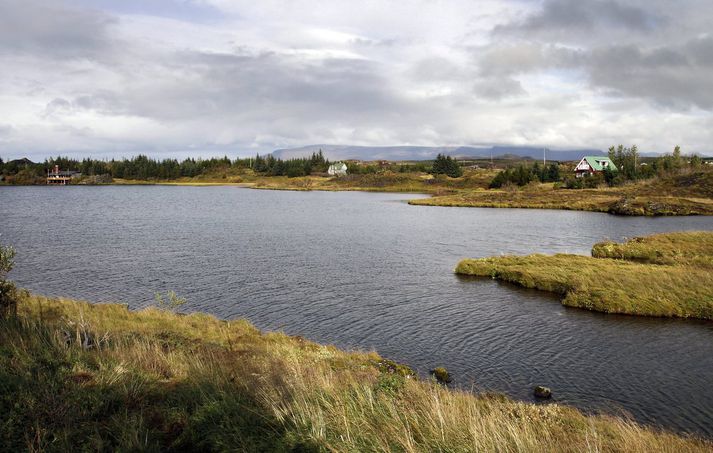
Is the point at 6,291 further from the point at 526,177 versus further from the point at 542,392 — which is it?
the point at 526,177

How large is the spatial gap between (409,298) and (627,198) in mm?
86889

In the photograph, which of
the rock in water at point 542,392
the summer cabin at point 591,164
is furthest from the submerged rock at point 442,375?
the summer cabin at point 591,164

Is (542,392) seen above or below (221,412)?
below

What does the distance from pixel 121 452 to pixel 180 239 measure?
55760mm

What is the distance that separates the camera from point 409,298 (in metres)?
35.4

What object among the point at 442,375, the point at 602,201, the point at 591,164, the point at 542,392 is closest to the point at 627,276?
the point at 542,392

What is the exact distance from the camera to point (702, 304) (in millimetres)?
31203

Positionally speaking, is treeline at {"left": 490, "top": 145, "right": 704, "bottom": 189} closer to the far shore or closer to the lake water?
the far shore

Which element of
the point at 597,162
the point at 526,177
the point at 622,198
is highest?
the point at 597,162

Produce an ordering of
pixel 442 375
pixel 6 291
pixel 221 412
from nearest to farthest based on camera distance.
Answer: pixel 221 412
pixel 6 291
pixel 442 375

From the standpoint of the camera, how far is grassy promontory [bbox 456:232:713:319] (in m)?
32.0

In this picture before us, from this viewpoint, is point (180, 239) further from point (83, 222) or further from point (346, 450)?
point (346, 450)

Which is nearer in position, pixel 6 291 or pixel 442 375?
pixel 6 291

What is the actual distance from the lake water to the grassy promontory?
4.90ft
